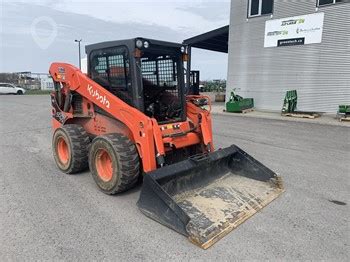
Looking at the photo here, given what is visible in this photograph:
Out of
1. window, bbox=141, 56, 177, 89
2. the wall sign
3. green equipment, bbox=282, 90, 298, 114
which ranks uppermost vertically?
the wall sign

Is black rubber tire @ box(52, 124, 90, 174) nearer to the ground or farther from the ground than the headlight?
nearer to the ground

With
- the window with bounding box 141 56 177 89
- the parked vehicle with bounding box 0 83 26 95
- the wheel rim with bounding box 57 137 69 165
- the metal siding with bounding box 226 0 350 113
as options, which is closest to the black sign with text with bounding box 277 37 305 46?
the metal siding with bounding box 226 0 350 113

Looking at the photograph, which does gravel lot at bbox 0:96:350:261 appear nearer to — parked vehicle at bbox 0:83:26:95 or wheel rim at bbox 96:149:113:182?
wheel rim at bbox 96:149:113:182

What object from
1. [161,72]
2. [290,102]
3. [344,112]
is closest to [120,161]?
[161,72]

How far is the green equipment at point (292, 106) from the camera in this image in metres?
14.8

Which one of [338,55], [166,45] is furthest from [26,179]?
[338,55]

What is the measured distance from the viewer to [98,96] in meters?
4.84

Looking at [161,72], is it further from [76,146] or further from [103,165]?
[76,146]

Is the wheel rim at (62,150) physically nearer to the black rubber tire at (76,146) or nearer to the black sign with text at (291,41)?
the black rubber tire at (76,146)

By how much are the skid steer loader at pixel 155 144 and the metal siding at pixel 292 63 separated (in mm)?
12287

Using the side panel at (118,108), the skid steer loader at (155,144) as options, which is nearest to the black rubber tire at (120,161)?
the skid steer loader at (155,144)

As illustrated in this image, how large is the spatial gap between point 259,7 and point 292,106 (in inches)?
255

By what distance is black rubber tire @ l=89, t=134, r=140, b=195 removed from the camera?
13.8ft

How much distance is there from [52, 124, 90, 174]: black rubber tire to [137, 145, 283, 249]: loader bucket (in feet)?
6.60
